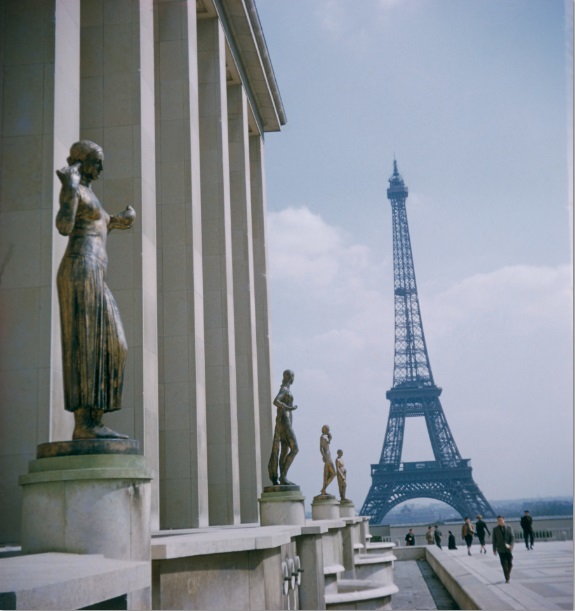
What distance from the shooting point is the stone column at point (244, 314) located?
30203mm

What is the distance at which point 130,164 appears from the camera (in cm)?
1867

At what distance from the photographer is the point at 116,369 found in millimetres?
8930

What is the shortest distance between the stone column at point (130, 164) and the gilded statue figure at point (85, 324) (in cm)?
874

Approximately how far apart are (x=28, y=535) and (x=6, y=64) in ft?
31.6

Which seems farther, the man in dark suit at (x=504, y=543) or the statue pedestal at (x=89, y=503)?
the man in dark suit at (x=504, y=543)

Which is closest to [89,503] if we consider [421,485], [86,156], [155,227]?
[86,156]

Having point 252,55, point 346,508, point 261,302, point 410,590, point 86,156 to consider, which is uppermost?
point 252,55

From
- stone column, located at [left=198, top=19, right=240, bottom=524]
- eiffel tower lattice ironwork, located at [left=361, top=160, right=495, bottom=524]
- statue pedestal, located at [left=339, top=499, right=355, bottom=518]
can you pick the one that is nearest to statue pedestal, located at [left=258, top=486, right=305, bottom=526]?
stone column, located at [left=198, top=19, right=240, bottom=524]

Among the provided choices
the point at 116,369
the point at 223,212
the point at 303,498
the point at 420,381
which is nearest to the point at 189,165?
the point at 223,212

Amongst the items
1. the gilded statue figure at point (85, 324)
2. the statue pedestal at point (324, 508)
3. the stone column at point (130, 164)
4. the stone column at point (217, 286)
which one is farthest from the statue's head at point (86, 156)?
the statue pedestal at point (324, 508)

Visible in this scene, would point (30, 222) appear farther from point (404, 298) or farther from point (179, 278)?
point (404, 298)

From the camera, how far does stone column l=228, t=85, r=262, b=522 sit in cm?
3020

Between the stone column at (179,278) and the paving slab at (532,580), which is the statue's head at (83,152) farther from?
the stone column at (179,278)

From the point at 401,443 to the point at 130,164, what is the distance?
64.3 meters
